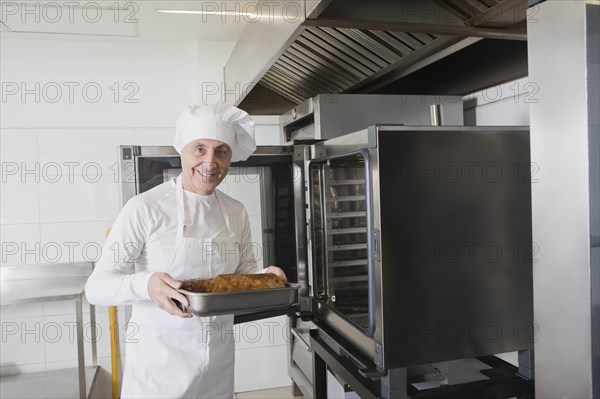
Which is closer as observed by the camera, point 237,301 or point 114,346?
point 237,301

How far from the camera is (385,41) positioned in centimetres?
148

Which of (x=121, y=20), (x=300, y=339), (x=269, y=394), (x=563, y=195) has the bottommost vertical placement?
(x=269, y=394)

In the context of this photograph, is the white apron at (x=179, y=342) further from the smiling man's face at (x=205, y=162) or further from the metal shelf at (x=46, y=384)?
the metal shelf at (x=46, y=384)

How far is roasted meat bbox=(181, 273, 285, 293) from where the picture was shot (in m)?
1.29

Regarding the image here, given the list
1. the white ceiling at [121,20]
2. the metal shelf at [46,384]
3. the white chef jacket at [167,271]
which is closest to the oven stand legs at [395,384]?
the white chef jacket at [167,271]

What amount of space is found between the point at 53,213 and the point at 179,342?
5.83 feet

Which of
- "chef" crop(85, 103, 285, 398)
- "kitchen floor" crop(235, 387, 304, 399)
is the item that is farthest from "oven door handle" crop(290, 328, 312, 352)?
"kitchen floor" crop(235, 387, 304, 399)

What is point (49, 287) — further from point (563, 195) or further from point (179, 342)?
point (563, 195)

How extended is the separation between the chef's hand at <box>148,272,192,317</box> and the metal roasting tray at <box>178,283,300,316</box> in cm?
2

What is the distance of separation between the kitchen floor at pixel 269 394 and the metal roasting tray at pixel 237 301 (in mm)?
1867

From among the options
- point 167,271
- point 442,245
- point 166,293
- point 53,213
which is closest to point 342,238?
point 442,245

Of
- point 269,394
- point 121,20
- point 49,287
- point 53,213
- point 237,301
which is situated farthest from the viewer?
point 269,394

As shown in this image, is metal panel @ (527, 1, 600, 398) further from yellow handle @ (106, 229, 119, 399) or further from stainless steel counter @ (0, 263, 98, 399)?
yellow handle @ (106, 229, 119, 399)

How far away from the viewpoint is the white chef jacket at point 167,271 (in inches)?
58.1
